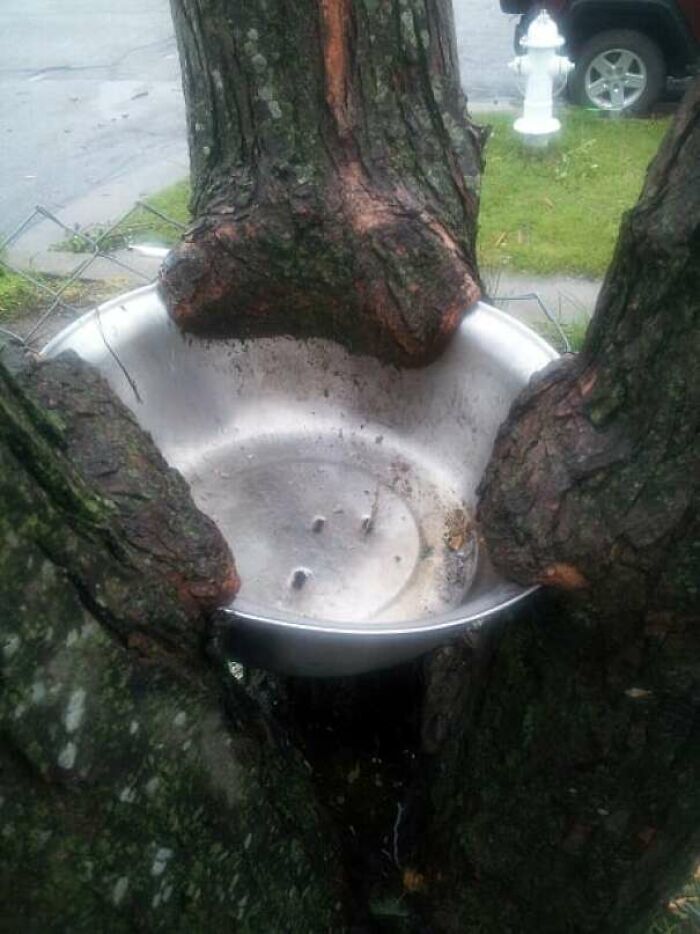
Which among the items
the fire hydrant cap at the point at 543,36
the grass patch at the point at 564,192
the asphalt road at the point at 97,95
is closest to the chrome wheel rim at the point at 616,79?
the grass patch at the point at 564,192

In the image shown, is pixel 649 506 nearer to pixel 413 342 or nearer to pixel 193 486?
pixel 413 342

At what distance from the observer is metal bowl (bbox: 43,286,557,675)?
1.53 meters

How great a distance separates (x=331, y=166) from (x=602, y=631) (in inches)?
34.7

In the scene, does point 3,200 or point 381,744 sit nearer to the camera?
point 381,744

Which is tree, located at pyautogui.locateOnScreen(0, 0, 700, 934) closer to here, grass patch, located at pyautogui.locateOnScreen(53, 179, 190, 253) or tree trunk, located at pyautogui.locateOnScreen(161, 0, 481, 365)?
tree trunk, located at pyautogui.locateOnScreen(161, 0, 481, 365)

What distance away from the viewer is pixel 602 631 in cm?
107

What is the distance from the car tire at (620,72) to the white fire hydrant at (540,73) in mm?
618

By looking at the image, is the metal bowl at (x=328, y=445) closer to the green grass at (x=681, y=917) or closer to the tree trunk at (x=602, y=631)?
the tree trunk at (x=602, y=631)

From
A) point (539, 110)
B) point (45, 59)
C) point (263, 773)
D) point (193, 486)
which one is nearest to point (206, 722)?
point (263, 773)

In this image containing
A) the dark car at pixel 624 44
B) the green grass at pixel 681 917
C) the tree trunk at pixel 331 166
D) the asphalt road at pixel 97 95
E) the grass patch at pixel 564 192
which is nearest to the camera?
the tree trunk at pixel 331 166

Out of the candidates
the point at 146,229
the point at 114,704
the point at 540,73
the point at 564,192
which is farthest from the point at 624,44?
the point at 114,704

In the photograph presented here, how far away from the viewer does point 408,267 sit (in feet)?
5.13

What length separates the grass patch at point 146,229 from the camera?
13.4 ft

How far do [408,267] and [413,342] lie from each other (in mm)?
139
